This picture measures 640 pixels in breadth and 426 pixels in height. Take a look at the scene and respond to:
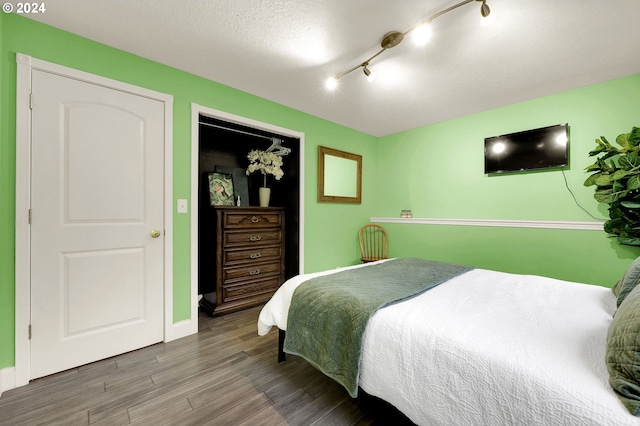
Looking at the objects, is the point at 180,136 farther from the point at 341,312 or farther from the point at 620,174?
the point at 620,174

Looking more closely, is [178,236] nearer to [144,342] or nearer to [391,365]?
[144,342]

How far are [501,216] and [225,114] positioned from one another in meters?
3.25

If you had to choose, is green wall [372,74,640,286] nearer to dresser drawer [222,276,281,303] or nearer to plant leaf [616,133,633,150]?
plant leaf [616,133,633,150]

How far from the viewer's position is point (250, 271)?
2943 mm

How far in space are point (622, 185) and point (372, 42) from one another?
7.56ft

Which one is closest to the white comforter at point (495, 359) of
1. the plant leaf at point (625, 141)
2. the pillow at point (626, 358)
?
the pillow at point (626, 358)

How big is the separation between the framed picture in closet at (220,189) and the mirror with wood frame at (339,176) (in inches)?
45.0

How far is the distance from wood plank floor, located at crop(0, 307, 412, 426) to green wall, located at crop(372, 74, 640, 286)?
7.97 ft

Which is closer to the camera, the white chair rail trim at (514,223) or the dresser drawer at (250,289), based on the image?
the white chair rail trim at (514,223)

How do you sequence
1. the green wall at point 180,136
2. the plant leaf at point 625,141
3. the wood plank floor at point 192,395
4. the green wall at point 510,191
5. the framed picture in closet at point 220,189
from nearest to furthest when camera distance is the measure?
the wood plank floor at point 192,395 → the green wall at point 180,136 → the plant leaf at point 625,141 → the green wall at point 510,191 → the framed picture in closet at point 220,189

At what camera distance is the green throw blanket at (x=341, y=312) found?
126cm

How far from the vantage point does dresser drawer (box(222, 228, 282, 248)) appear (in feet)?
9.13

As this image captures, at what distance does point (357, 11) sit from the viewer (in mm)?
1598

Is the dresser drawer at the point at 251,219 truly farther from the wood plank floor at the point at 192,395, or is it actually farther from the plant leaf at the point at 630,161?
the plant leaf at the point at 630,161
